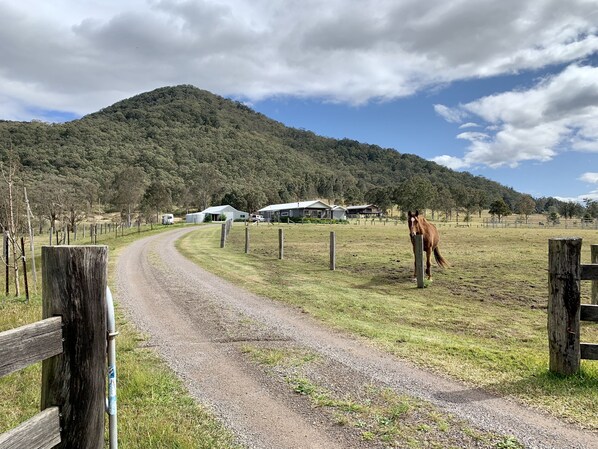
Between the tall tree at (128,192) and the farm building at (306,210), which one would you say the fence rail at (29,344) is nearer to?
the tall tree at (128,192)

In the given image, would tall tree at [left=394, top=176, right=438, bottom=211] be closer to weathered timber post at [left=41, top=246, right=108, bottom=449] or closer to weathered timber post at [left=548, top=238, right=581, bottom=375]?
weathered timber post at [left=548, top=238, right=581, bottom=375]

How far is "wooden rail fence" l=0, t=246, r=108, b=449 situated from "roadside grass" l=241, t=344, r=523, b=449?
2.45 m

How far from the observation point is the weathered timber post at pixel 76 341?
2422 millimetres

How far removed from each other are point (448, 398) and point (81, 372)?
3848 millimetres

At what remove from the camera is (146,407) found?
462 centimetres

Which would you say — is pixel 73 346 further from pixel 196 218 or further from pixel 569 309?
pixel 196 218

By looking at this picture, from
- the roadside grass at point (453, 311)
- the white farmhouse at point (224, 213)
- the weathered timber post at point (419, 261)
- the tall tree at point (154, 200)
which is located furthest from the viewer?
the white farmhouse at point (224, 213)

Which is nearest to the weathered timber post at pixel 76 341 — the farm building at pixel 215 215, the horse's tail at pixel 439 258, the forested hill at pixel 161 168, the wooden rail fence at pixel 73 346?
the wooden rail fence at pixel 73 346

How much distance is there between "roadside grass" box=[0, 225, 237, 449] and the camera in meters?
3.90

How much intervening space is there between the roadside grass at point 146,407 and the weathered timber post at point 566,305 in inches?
161

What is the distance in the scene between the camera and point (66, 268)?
8.00ft

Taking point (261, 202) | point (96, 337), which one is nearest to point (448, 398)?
point (96, 337)

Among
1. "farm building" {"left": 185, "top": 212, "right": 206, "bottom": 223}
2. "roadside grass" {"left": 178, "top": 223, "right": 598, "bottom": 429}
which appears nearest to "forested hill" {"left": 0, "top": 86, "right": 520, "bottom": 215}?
"farm building" {"left": 185, "top": 212, "right": 206, "bottom": 223}

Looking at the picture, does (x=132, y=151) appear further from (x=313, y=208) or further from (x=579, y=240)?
(x=579, y=240)
